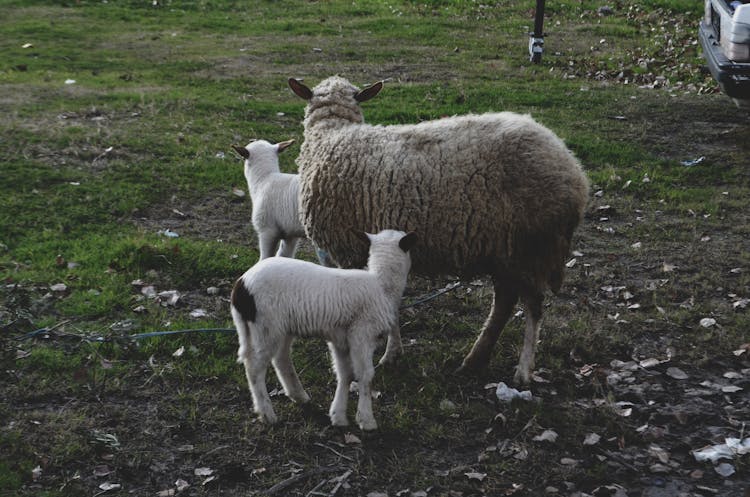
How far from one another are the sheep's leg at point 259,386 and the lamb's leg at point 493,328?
142 centimetres

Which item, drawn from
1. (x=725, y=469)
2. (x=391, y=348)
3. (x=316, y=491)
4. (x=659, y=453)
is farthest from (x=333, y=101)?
(x=725, y=469)

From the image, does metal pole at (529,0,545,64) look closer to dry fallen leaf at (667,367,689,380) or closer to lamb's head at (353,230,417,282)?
dry fallen leaf at (667,367,689,380)

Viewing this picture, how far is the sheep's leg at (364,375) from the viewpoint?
474cm

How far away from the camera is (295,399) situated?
5.20m

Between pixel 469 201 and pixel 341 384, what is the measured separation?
1432mm

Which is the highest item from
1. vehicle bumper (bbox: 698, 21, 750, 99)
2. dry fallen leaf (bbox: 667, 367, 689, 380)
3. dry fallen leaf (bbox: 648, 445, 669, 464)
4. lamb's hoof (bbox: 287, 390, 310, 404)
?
vehicle bumper (bbox: 698, 21, 750, 99)

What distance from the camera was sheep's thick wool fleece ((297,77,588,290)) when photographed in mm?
5254

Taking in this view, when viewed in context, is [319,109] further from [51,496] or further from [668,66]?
[668,66]

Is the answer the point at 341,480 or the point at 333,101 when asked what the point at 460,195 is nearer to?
the point at 333,101

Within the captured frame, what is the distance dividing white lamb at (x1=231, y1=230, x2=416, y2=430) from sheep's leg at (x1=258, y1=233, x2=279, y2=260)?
189cm

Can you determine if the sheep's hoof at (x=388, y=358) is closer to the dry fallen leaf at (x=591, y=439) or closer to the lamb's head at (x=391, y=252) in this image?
the lamb's head at (x=391, y=252)

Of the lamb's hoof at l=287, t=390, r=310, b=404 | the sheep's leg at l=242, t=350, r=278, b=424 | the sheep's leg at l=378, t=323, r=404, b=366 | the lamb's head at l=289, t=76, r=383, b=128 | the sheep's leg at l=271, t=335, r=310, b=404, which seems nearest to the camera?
the sheep's leg at l=242, t=350, r=278, b=424

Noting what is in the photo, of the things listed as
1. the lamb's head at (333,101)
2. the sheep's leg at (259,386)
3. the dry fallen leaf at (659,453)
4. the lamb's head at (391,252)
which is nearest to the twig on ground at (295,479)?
the sheep's leg at (259,386)

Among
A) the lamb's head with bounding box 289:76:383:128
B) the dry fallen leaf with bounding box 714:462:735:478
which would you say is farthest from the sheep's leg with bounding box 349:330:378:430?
the lamb's head with bounding box 289:76:383:128
